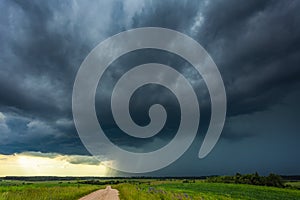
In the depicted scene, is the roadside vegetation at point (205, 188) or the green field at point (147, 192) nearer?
the green field at point (147, 192)

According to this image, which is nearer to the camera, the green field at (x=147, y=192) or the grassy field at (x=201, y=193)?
the green field at (x=147, y=192)

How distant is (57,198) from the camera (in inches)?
996

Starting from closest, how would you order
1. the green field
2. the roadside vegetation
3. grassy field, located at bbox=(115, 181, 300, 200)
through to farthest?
the green field, grassy field, located at bbox=(115, 181, 300, 200), the roadside vegetation

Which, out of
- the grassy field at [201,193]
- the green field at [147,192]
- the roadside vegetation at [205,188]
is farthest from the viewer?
the roadside vegetation at [205,188]

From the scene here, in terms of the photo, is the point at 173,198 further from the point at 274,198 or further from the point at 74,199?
the point at 274,198

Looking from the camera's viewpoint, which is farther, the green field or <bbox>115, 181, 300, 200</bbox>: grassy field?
<bbox>115, 181, 300, 200</bbox>: grassy field

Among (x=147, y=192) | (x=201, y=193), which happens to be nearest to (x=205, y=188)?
(x=201, y=193)

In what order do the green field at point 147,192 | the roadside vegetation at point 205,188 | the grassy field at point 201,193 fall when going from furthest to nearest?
the roadside vegetation at point 205,188
the grassy field at point 201,193
the green field at point 147,192

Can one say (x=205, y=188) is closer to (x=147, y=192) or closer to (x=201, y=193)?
(x=201, y=193)

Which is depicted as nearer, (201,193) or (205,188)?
(201,193)

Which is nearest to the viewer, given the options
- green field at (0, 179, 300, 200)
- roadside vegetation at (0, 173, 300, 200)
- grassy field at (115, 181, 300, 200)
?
green field at (0, 179, 300, 200)

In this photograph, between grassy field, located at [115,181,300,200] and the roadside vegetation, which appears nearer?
grassy field, located at [115,181,300,200]

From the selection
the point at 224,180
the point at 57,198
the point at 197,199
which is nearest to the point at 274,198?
the point at 197,199

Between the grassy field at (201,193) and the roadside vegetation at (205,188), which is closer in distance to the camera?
the grassy field at (201,193)
